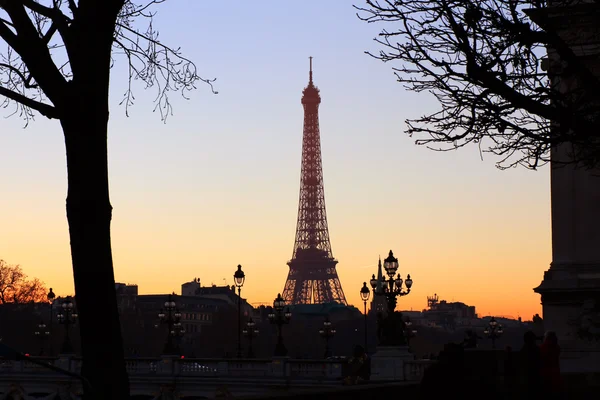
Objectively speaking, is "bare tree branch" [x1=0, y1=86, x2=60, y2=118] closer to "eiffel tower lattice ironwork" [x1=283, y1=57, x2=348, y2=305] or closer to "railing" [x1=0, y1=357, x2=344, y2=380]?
"railing" [x1=0, y1=357, x2=344, y2=380]

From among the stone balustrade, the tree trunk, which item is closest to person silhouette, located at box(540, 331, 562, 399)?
the tree trunk

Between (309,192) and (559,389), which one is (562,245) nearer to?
(559,389)

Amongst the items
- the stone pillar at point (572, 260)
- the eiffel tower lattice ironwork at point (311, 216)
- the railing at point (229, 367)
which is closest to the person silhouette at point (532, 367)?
the stone pillar at point (572, 260)

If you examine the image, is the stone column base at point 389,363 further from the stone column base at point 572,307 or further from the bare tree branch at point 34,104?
the bare tree branch at point 34,104

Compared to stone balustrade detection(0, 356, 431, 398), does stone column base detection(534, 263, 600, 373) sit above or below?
above

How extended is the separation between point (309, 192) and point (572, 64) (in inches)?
6535

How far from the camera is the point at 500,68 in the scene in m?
16.3

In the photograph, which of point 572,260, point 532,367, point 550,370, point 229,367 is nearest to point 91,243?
point 532,367

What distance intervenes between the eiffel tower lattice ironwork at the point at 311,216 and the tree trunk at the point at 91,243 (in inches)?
6543

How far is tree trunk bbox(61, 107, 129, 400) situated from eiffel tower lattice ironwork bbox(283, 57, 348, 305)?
166181 millimetres

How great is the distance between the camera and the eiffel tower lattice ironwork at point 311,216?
17962 cm

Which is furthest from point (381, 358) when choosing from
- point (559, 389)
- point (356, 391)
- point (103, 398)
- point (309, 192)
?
point (309, 192)

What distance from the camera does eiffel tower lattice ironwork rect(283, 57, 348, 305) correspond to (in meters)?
180

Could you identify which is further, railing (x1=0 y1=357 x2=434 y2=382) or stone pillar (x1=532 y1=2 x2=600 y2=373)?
railing (x1=0 y1=357 x2=434 y2=382)
